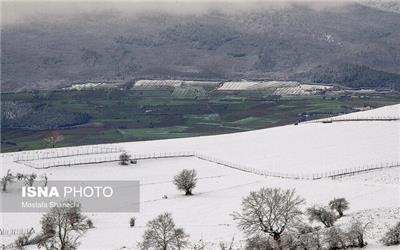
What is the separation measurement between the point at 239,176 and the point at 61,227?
39.4 metres

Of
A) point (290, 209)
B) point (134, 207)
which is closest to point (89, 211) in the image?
point (134, 207)

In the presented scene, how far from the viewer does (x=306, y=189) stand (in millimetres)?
86188

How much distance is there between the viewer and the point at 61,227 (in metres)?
61.7

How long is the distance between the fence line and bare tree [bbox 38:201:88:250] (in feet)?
125

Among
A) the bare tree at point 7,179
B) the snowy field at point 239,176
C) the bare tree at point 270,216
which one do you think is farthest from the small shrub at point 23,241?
the bare tree at point 7,179

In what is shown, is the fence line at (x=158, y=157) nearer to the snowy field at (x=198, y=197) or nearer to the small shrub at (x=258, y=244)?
the snowy field at (x=198, y=197)

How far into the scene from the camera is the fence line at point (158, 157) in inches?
3755

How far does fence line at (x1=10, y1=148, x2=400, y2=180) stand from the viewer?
95.4 meters

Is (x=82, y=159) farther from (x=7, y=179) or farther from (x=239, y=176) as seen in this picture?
(x=239, y=176)

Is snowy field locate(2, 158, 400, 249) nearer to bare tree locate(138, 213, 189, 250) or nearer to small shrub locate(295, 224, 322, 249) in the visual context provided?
bare tree locate(138, 213, 189, 250)

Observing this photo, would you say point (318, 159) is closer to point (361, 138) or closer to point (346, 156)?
point (346, 156)

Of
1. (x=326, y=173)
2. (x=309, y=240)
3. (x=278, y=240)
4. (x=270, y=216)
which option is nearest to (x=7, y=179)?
(x=326, y=173)

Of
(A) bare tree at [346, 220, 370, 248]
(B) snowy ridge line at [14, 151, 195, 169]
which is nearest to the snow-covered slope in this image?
(B) snowy ridge line at [14, 151, 195, 169]

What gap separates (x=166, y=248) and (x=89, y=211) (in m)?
24.8
